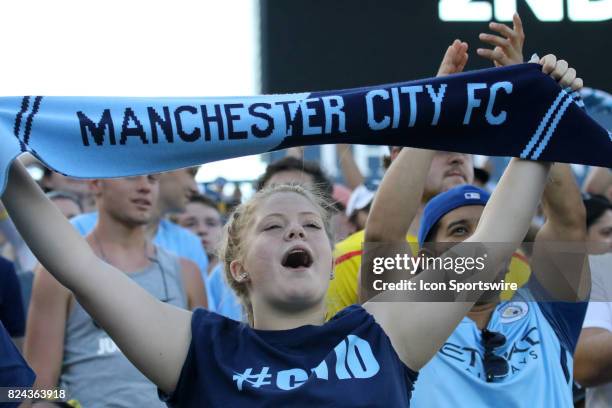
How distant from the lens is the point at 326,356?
2.45 metres

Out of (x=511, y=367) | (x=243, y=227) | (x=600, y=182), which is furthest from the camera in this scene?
(x=600, y=182)

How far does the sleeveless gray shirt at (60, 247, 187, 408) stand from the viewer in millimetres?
3816

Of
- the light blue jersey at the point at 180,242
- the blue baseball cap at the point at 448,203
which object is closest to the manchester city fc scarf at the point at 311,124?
the blue baseball cap at the point at 448,203

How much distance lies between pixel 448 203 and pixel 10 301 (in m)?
1.54

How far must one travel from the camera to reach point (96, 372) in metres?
3.86

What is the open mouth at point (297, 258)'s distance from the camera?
2623 millimetres

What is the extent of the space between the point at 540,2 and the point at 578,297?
1.57 m

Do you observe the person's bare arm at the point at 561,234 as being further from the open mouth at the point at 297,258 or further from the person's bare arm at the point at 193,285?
the person's bare arm at the point at 193,285

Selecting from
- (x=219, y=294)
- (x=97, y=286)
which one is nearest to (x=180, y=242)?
(x=219, y=294)

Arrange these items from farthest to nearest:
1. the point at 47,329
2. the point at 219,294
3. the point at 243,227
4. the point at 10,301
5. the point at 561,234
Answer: the point at 219,294
the point at 47,329
the point at 10,301
the point at 561,234
the point at 243,227

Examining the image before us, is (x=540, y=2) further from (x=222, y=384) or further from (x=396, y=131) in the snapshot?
(x=222, y=384)

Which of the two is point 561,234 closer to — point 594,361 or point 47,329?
point 594,361

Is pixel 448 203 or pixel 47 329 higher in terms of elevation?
pixel 448 203


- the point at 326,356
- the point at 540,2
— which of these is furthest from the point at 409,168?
the point at 540,2
